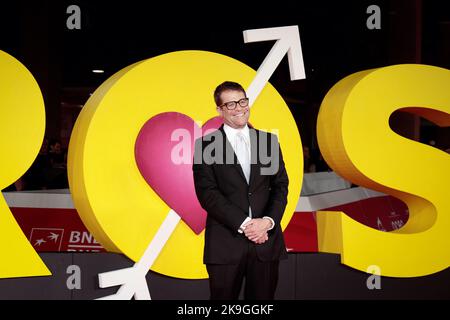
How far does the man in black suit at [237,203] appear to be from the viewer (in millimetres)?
3180

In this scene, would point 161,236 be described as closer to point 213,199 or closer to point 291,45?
point 213,199

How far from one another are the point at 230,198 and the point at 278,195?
24 cm

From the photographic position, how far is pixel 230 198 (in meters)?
3.22

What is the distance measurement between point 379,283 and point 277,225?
5.86 feet

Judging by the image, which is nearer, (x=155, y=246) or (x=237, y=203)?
(x=237, y=203)

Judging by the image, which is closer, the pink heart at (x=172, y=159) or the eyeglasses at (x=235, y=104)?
the eyeglasses at (x=235, y=104)

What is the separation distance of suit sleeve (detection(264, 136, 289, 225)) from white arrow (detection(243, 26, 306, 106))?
1.24 meters

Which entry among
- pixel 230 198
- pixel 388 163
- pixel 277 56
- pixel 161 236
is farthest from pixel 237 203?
pixel 388 163

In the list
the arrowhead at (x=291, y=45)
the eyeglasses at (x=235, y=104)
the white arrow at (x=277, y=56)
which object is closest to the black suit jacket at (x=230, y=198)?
the eyeglasses at (x=235, y=104)

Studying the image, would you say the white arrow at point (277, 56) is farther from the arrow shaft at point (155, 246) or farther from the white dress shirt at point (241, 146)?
the white dress shirt at point (241, 146)

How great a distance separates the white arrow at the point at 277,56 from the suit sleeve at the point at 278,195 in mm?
1239
